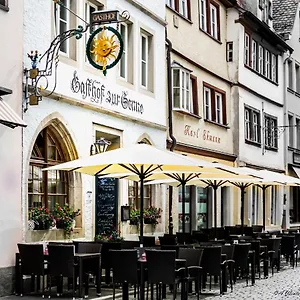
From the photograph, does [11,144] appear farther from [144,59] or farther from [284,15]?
[284,15]

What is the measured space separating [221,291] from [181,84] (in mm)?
11545

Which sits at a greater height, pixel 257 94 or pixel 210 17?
pixel 210 17

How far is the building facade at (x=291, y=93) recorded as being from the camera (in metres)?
39.8

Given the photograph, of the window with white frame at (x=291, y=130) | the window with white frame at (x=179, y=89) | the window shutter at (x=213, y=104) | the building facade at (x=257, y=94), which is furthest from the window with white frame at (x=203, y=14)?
the window with white frame at (x=291, y=130)

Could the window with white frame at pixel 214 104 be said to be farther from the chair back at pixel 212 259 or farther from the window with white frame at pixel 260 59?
the chair back at pixel 212 259

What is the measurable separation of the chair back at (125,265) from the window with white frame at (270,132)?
Result: 23393 millimetres

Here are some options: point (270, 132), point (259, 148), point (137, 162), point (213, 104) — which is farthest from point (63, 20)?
point (270, 132)

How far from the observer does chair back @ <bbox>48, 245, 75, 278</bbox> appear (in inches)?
559

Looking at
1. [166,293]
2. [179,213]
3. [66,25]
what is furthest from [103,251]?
[179,213]

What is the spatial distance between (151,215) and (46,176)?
6027 mm

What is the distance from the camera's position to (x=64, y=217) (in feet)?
58.1

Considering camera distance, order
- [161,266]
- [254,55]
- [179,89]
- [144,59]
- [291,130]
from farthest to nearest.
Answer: [291,130] < [254,55] < [179,89] < [144,59] < [161,266]

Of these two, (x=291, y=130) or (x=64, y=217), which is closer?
(x=64, y=217)

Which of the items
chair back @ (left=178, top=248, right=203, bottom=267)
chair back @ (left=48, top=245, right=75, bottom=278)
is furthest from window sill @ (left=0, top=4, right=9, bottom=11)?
chair back @ (left=178, top=248, right=203, bottom=267)
